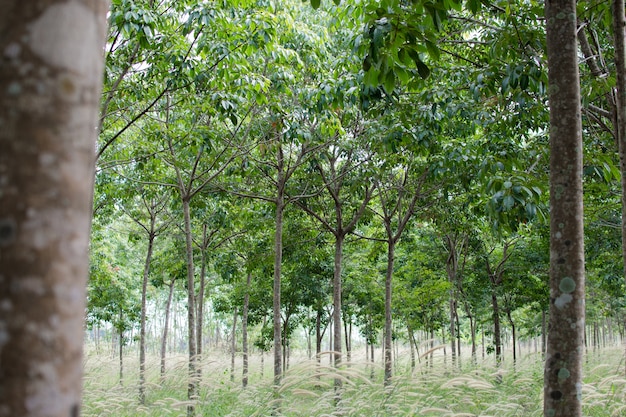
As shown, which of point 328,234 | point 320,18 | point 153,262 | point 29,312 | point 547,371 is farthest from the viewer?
point 153,262

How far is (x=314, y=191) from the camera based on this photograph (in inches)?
507

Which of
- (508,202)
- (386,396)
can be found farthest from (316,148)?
(508,202)

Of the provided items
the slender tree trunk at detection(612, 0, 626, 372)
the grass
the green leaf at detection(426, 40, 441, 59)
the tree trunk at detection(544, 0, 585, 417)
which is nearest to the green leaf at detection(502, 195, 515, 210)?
the slender tree trunk at detection(612, 0, 626, 372)

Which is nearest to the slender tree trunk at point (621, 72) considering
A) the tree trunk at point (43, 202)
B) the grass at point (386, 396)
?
the grass at point (386, 396)

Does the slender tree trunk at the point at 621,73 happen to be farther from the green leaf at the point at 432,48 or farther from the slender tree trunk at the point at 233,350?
the slender tree trunk at the point at 233,350

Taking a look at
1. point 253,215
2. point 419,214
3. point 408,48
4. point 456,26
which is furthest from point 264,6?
point 419,214

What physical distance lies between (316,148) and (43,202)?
34.4ft

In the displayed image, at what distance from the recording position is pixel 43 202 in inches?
30.5

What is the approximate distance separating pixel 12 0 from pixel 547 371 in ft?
8.69

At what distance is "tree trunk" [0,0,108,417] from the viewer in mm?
753

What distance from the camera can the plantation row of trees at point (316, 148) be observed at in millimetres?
789

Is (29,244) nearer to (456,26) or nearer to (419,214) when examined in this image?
(456,26)

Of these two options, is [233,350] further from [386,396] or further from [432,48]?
[432,48]

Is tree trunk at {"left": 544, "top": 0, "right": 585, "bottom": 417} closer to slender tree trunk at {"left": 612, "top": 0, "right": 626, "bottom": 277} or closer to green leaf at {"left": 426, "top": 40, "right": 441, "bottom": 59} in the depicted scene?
green leaf at {"left": 426, "top": 40, "right": 441, "bottom": 59}
